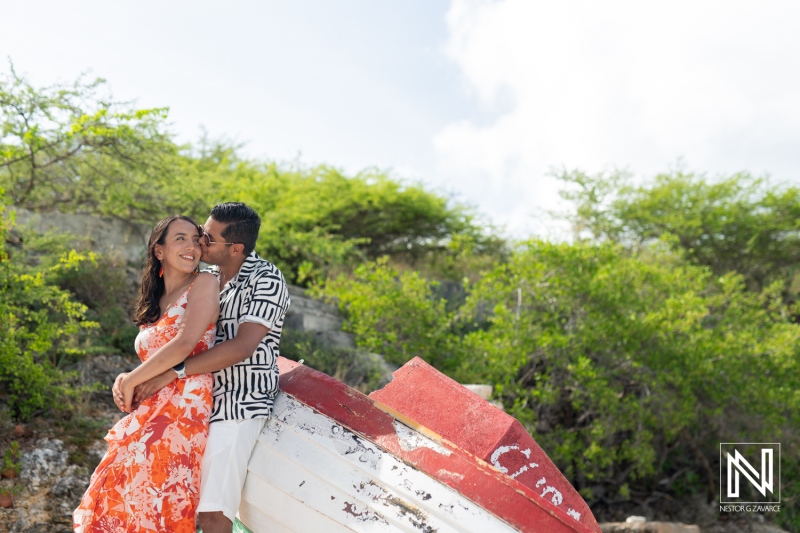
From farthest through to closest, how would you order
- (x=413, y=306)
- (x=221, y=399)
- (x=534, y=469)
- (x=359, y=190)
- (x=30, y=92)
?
(x=359, y=190) < (x=413, y=306) < (x=30, y=92) < (x=221, y=399) < (x=534, y=469)

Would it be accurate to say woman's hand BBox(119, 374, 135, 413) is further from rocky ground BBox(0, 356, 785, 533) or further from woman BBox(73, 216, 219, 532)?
rocky ground BBox(0, 356, 785, 533)

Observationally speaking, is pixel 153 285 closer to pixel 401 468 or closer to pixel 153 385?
pixel 153 385

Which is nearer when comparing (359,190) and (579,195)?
(359,190)

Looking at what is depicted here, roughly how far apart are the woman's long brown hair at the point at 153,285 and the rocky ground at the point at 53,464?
6.27ft

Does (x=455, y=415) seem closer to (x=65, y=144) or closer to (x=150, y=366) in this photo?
(x=150, y=366)

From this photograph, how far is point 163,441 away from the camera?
2656 mm

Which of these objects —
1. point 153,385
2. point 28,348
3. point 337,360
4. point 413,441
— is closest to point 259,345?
point 153,385

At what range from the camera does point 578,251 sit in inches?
313

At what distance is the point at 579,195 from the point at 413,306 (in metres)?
7.53

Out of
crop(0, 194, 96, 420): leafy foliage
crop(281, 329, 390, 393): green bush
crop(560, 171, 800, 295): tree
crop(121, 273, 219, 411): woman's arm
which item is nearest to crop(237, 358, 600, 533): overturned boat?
crop(121, 273, 219, 411): woman's arm

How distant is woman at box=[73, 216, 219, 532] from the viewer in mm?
2646

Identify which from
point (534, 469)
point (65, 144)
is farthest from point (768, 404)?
point (65, 144)

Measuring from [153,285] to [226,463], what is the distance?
797mm

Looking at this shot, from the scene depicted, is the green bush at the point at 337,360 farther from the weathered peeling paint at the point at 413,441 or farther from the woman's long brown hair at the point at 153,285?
the weathered peeling paint at the point at 413,441
